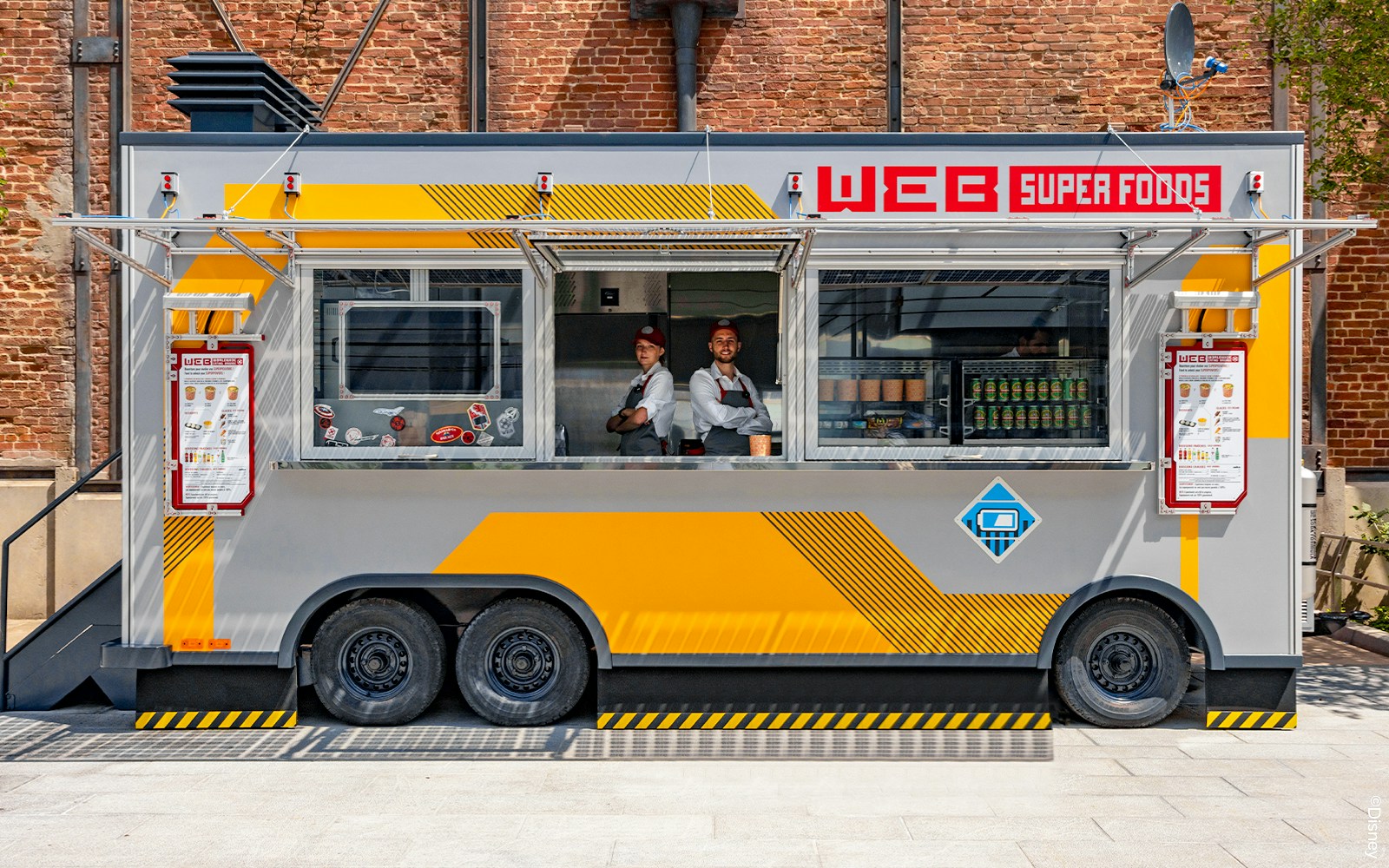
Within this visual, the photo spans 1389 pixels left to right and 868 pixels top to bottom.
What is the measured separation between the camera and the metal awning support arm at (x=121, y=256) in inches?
217

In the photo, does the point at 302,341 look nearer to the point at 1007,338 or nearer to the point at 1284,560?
the point at 1007,338

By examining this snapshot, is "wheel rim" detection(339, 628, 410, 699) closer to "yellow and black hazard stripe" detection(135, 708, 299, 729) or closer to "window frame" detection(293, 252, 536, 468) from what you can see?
"yellow and black hazard stripe" detection(135, 708, 299, 729)

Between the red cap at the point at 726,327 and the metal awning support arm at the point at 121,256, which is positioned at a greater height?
the metal awning support arm at the point at 121,256

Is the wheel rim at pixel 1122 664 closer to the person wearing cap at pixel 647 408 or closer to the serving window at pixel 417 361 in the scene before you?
the person wearing cap at pixel 647 408

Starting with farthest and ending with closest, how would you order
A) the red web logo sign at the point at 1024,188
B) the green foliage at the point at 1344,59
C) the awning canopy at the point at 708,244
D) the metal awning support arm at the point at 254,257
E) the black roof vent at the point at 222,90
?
1. the green foliage at the point at 1344,59
2. the black roof vent at the point at 222,90
3. the red web logo sign at the point at 1024,188
4. the awning canopy at the point at 708,244
5. the metal awning support arm at the point at 254,257

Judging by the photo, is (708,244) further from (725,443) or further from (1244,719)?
(1244,719)

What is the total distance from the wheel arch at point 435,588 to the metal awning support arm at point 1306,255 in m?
4.29

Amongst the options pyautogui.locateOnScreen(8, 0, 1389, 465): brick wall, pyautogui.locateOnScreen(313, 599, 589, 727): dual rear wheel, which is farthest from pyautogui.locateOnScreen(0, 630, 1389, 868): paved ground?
pyautogui.locateOnScreen(8, 0, 1389, 465): brick wall

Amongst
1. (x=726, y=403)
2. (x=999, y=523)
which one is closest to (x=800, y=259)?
(x=726, y=403)

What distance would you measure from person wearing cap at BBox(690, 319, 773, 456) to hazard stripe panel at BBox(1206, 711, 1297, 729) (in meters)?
3.12

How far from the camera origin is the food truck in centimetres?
629

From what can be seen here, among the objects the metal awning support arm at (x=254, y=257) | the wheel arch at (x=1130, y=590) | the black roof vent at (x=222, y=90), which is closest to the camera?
the metal awning support arm at (x=254, y=257)

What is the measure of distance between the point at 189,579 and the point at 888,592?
4.05 metres

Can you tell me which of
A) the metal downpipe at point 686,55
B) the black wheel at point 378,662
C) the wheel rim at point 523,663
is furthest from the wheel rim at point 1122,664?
the metal downpipe at point 686,55
